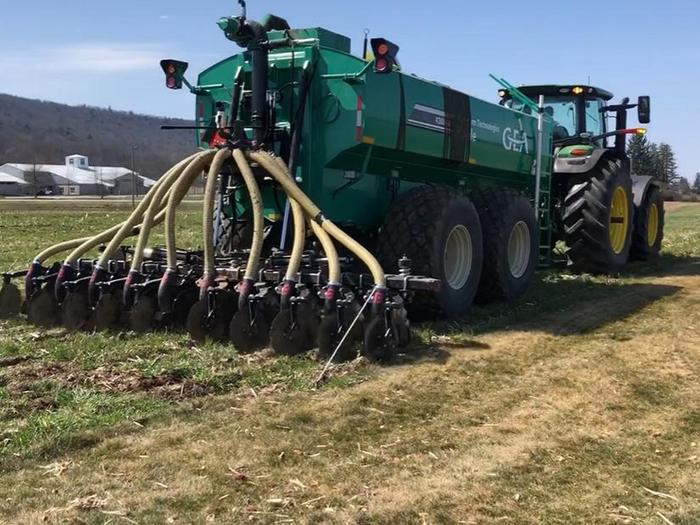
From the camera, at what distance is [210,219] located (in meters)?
Answer: 6.14

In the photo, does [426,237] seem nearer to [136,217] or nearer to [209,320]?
[209,320]

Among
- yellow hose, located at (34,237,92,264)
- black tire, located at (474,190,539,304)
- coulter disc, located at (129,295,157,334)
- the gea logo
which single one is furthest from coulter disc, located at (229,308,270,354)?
the gea logo

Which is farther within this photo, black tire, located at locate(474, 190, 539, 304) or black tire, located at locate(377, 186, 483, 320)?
black tire, located at locate(474, 190, 539, 304)

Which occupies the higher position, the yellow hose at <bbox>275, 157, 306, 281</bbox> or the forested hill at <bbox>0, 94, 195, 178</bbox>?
the forested hill at <bbox>0, 94, 195, 178</bbox>

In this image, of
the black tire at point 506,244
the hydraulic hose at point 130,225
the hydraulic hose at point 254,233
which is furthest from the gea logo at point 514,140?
the hydraulic hose at point 130,225

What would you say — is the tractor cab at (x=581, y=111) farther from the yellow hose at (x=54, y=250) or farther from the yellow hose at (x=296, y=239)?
the yellow hose at (x=54, y=250)

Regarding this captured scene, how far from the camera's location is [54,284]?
21.5 ft

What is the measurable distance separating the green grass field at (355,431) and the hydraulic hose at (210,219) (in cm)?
54

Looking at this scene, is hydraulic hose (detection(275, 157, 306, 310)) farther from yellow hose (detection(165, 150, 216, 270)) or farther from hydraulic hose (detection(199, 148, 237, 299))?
yellow hose (detection(165, 150, 216, 270))

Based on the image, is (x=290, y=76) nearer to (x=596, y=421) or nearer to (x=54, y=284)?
(x=54, y=284)

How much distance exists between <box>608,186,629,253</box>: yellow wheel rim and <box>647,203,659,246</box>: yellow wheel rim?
1.83 meters

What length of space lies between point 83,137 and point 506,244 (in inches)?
6608

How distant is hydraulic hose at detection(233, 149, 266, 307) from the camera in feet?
18.2

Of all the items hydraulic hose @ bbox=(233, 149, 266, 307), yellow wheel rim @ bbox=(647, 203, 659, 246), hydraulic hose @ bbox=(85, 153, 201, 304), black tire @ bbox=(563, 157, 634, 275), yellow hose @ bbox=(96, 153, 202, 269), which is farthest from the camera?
yellow wheel rim @ bbox=(647, 203, 659, 246)
